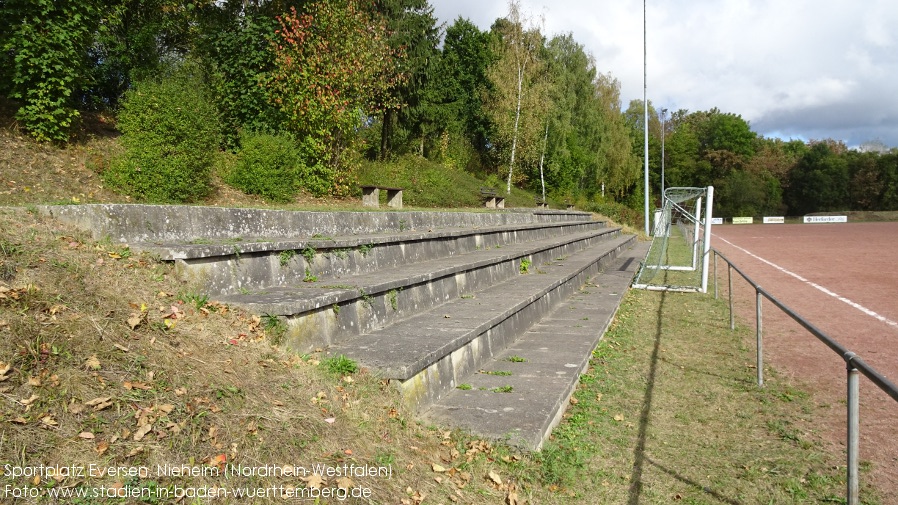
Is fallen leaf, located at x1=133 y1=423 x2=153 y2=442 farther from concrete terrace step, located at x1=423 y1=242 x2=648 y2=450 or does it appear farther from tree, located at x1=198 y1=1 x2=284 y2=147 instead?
tree, located at x1=198 y1=1 x2=284 y2=147

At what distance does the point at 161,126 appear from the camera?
27.7 feet

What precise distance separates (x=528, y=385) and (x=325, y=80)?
9.81 m

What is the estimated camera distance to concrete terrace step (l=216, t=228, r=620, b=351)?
3.59 meters

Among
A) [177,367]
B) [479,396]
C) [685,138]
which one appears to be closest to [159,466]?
[177,367]

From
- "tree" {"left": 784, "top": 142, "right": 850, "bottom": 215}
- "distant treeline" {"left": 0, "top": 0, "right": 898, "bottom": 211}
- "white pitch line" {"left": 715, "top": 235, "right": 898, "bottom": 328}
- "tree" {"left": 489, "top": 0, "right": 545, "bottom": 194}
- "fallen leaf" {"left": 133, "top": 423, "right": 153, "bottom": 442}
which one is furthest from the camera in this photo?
"tree" {"left": 784, "top": 142, "right": 850, "bottom": 215}

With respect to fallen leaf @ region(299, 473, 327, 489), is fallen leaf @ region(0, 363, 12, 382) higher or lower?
higher

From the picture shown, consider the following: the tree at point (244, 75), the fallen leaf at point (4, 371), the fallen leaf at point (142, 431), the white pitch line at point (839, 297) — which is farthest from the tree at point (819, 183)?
the fallen leaf at point (4, 371)

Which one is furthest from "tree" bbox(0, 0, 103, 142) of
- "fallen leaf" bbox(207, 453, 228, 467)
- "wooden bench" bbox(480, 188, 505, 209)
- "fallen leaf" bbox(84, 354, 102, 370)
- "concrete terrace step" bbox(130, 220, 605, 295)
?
"wooden bench" bbox(480, 188, 505, 209)

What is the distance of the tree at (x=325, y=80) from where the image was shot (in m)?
12.2

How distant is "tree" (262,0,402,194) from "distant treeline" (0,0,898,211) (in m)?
0.04

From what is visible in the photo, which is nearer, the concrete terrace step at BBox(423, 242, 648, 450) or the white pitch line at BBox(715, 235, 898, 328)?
the concrete terrace step at BBox(423, 242, 648, 450)

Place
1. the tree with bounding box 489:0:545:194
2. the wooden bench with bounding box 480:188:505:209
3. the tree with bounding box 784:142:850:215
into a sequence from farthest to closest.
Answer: the tree with bounding box 784:142:850:215, the tree with bounding box 489:0:545:194, the wooden bench with bounding box 480:188:505:209

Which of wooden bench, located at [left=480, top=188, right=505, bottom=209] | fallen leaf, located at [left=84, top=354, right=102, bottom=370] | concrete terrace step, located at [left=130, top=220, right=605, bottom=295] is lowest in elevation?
fallen leaf, located at [left=84, top=354, right=102, bottom=370]

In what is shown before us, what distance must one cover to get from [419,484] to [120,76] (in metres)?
15.9
